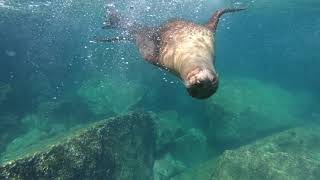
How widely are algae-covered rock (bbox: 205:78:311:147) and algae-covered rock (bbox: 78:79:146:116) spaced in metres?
5.16

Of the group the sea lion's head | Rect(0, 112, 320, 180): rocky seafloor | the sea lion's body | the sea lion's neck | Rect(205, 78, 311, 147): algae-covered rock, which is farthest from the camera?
Rect(205, 78, 311, 147): algae-covered rock

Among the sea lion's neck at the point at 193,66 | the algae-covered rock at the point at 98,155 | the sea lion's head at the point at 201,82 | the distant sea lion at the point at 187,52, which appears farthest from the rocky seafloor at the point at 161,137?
the sea lion's head at the point at 201,82

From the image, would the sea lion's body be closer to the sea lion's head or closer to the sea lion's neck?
the sea lion's neck

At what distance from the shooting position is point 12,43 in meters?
30.9

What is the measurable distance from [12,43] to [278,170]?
2554 centimetres

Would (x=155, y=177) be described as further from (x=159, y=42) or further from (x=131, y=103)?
(x=159, y=42)

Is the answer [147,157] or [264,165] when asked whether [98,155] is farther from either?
[264,165]

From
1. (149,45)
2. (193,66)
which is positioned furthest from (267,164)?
(193,66)

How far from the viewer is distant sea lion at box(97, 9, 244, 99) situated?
3100 millimetres

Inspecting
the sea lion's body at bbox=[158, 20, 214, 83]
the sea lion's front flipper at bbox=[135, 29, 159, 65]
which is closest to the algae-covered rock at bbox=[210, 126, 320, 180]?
the sea lion's front flipper at bbox=[135, 29, 159, 65]

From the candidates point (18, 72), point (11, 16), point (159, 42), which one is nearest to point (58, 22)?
point (11, 16)

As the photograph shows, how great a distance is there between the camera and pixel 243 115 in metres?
19.8

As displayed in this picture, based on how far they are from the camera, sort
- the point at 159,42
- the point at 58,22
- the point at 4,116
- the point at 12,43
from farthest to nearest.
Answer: the point at 58,22 < the point at 12,43 < the point at 4,116 < the point at 159,42

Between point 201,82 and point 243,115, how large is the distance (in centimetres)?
1734
